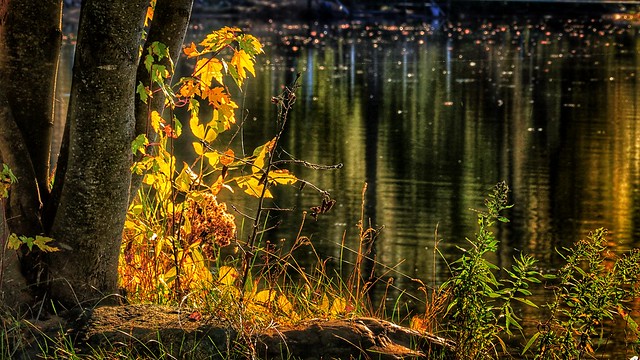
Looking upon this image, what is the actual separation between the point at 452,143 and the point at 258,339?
1465 centimetres

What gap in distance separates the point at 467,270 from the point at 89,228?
6.35ft

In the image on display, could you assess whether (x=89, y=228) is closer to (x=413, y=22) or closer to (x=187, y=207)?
(x=187, y=207)

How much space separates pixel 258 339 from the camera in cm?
566

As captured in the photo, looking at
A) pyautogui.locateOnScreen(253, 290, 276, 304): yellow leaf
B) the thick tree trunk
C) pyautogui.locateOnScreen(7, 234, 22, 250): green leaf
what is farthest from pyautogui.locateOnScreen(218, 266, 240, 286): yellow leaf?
pyautogui.locateOnScreen(7, 234, 22, 250): green leaf

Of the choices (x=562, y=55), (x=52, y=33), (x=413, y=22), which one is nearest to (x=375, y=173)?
(x=52, y=33)

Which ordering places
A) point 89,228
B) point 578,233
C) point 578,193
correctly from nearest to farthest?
point 89,228 < point 578,233 < point 578,193

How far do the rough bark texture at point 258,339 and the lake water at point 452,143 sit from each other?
0.69 m

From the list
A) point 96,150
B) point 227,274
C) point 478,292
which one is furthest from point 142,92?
point 478,292

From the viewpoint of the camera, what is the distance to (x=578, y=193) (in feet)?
50.7

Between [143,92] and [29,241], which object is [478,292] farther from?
[29,241]

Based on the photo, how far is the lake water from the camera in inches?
512

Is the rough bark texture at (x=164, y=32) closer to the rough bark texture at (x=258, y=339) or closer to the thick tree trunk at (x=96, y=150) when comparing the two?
the thick tree trunk at (x=96, y=150)

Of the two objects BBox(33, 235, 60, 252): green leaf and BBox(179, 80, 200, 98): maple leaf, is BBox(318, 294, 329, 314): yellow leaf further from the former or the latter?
BBox(33, 235, 60, 252): green leaf

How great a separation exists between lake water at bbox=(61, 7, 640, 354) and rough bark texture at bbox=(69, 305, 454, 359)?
69cm
